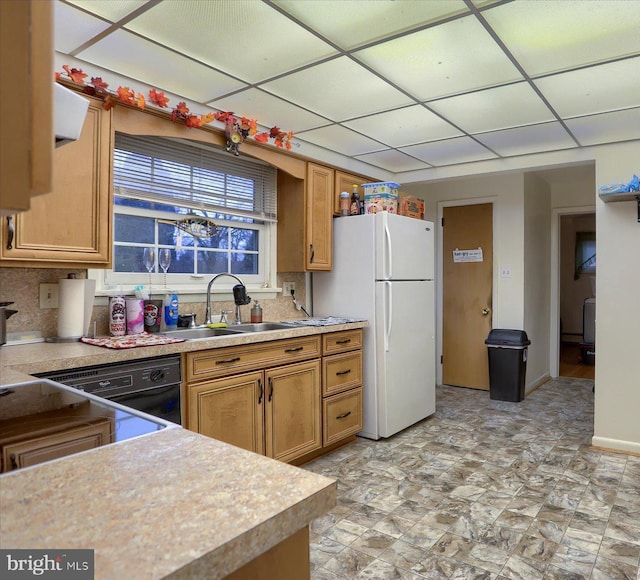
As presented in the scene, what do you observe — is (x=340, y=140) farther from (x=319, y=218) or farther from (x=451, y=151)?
(x=451, y=151)

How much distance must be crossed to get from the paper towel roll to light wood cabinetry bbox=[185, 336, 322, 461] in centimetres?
56

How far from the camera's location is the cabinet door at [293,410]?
114 inches

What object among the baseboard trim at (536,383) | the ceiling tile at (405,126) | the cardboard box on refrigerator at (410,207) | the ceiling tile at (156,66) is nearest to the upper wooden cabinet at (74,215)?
the ceiling tile at (156,66)

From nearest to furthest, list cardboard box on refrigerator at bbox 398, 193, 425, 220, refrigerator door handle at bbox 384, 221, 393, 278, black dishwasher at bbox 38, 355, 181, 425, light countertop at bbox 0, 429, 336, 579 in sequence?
light countertop at bbox 0, 429, 336, 579 < black dishwasher at bbox 38, 355, 181, 425 < refrigerator door handle at bbox 384, 221, 393, 278 < cardboard box on refrigerator at bbox 398, 193, 425, 220

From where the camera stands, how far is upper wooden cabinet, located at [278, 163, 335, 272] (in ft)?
11.8

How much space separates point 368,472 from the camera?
304 cm

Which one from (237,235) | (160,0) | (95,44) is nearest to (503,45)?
(160,0)

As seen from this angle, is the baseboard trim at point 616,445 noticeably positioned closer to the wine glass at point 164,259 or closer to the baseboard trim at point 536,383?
the baseboard trim at point 536,383

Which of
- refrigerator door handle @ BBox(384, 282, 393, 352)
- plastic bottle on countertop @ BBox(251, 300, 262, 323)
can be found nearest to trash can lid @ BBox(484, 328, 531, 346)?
refrigerator door handle @ BBox(384, 282, 393, 352)

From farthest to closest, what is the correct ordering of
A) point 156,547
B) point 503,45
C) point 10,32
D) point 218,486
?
point 503,45
point 218,486
point 156,547
point 10,32

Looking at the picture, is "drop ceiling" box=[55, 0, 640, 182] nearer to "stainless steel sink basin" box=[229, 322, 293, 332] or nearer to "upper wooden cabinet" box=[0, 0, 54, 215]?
"stainless steel sink basin" box=[229, 322, 293, 332]

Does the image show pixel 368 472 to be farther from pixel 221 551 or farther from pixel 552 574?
pixel 221 551

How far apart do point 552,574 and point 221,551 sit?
1.92m

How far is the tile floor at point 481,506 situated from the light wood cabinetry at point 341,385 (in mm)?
171
